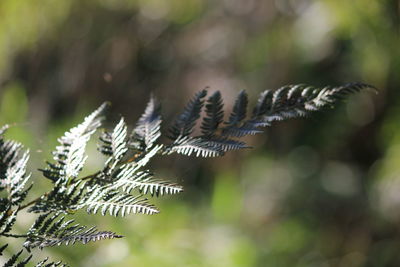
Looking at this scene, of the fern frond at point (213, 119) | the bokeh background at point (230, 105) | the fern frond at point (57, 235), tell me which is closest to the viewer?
the fern frond at point (57, 235)

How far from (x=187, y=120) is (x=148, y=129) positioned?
0.04 m

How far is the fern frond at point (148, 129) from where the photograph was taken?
0.51m

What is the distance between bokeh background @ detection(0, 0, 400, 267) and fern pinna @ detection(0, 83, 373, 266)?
745 mm

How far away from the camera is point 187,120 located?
539mm

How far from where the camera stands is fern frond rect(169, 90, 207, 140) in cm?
53

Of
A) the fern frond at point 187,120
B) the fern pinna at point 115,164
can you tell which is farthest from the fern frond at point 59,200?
the fern frond at point 187,120

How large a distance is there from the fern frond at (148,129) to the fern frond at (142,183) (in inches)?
1.8

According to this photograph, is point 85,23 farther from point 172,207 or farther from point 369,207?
point 369,207

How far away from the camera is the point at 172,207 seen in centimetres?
164

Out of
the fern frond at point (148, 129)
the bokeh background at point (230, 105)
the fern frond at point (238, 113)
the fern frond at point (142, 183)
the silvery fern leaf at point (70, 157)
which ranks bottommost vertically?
the fern frond at point (142, 183)

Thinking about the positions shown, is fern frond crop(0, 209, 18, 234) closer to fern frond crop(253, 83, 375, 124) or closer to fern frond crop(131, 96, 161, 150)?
fern frond crop(131, 96, 161, 150)

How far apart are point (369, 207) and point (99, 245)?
0.97m

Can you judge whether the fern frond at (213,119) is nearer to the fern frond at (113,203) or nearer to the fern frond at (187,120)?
the fern frond at (187,120)

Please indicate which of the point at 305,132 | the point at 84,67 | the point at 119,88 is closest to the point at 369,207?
the point at 305,132
